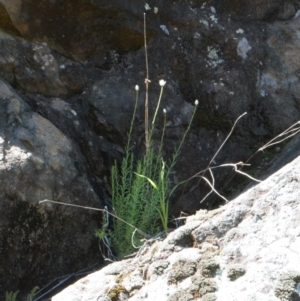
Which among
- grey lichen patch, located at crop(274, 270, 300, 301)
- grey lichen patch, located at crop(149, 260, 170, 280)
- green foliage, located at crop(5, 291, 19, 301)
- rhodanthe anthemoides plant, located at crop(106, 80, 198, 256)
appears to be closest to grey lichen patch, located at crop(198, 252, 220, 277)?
grey lichen patch, located at crop(149, 260, 170, 280)

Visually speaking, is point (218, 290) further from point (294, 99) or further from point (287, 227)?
point (294, 99)

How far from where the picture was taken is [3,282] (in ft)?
10.1

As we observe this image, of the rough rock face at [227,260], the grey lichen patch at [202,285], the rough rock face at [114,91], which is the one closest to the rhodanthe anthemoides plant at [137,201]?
the rough rock face at [114,91]

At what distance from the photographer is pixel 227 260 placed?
7.90 feet

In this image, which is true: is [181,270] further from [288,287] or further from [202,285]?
[288,287]

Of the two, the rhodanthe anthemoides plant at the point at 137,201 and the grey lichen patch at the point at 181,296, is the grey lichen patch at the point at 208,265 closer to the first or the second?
the grey lichen patch at the point at 181,296

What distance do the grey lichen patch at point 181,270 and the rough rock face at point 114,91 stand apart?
90 centimetres

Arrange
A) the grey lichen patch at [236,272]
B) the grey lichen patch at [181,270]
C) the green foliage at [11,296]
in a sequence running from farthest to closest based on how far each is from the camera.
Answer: the green foliage at [11,296], the grey lichen patch at [181,270], the grey lichen patch at [236,272]

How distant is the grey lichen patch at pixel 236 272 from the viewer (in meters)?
2.32

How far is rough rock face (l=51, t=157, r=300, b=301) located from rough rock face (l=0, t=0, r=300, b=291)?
645mm

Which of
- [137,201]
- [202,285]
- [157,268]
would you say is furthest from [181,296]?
[137,201]

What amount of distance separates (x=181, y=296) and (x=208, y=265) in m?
0.15

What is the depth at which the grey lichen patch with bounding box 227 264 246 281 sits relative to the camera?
232cm

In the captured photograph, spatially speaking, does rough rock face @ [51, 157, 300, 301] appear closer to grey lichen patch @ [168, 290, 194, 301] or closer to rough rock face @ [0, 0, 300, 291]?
grey lichen patch @ [168, 290, 194, 301]
